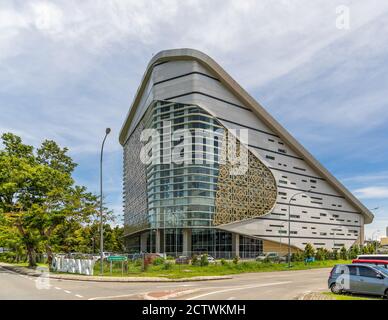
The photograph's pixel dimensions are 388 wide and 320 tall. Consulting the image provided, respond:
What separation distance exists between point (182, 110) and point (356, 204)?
63.3 m

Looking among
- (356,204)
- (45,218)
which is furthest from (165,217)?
(356,204)

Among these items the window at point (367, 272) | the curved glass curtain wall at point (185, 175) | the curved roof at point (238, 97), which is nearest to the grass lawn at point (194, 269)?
the window at point (367, 272)

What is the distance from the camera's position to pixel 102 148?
33.9 metres

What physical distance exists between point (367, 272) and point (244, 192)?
62430 mm

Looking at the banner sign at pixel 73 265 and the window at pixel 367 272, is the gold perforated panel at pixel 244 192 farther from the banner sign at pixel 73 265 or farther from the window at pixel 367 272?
the window at pixel 367 272

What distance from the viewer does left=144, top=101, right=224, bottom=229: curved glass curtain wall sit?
73.8 metres

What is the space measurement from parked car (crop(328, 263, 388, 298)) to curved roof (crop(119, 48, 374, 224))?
209 feet

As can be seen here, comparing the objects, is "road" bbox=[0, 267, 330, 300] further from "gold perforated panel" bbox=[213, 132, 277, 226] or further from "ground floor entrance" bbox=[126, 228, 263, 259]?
"gold perforated panel" bbox=[213, 132, 277, 226]

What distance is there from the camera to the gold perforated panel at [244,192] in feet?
252

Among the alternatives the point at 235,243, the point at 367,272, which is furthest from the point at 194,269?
the point at 235,243

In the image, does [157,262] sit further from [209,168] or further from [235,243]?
[235,243]

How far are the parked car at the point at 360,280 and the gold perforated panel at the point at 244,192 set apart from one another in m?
55.1

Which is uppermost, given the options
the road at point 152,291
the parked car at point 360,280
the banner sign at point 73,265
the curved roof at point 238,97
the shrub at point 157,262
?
the curved roof at point 238,97
